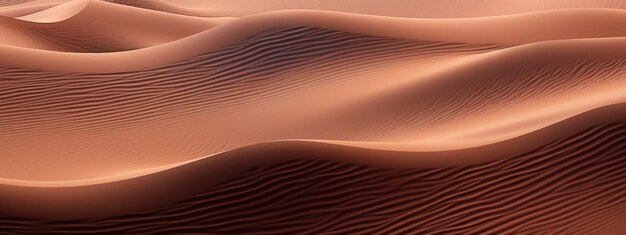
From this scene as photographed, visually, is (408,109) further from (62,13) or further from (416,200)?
(62,13)

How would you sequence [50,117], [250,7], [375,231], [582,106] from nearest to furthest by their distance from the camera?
[375,231] < [582,106] < [50,117] < [250,7]

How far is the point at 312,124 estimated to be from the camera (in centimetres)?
485

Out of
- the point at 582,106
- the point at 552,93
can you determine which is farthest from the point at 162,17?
the point at 582,106

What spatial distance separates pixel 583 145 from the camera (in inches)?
127

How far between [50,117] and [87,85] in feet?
1.52

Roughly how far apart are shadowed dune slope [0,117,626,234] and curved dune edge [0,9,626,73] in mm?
2950

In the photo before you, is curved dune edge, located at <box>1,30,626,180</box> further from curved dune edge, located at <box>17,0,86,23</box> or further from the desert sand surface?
curved dune edge, located at <box>17,0,86,23</box>

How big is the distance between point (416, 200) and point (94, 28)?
5.56 m

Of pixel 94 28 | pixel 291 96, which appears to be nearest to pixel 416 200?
pixel 291 96

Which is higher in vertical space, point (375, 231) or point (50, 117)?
point (50, 117)

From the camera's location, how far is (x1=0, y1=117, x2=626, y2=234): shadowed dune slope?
296 cm

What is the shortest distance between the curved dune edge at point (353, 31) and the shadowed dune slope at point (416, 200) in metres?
2.95

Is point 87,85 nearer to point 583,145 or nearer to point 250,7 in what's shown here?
point 583,145

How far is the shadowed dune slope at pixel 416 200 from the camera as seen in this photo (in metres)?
2.96
